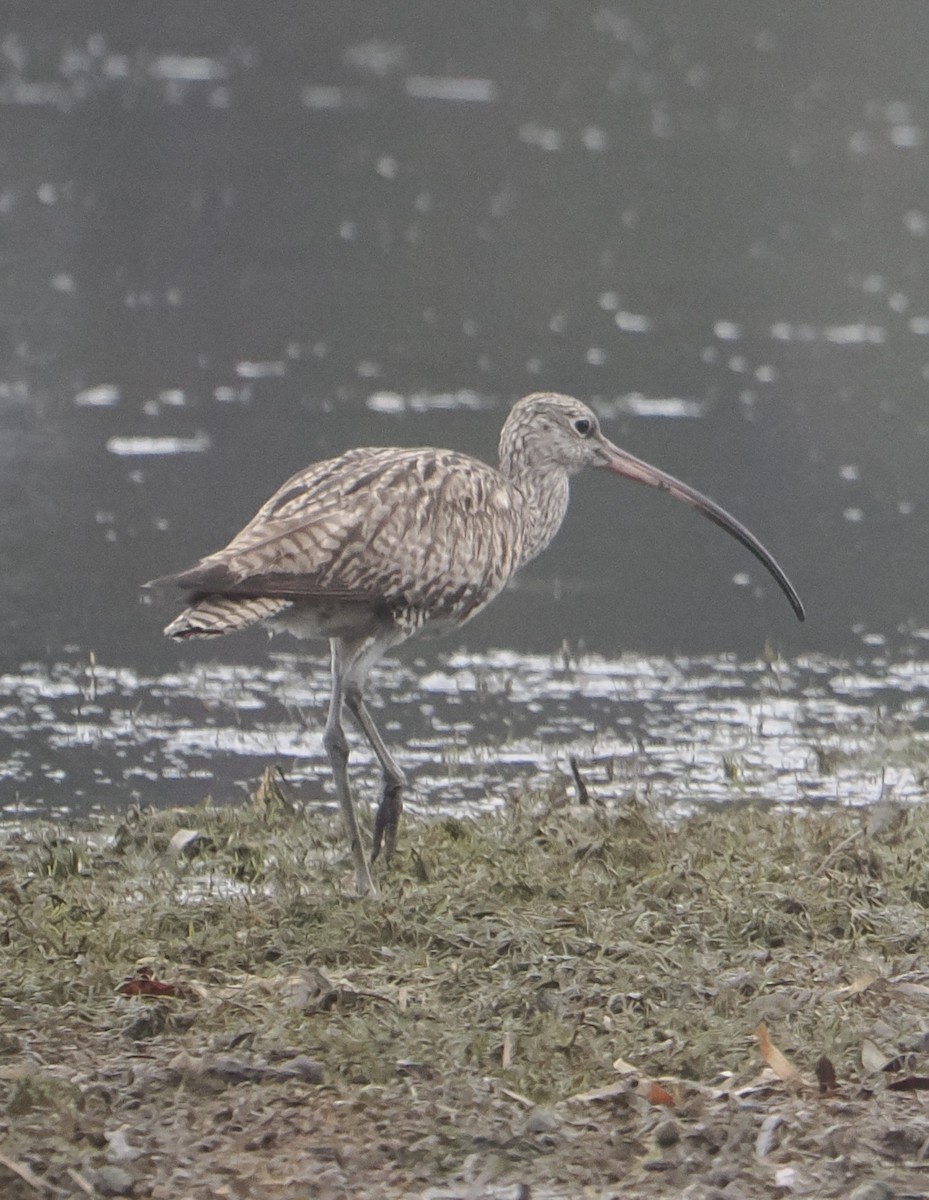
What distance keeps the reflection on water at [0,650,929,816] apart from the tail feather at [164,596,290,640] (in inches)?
57.7

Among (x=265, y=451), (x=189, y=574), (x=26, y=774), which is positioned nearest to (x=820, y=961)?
(x=189, y=574)

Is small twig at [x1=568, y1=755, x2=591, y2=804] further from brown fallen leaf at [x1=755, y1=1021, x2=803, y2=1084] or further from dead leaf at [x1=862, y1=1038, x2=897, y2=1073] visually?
dead leaf at [x1=862, y1=1038, x2=897, y2=1073]

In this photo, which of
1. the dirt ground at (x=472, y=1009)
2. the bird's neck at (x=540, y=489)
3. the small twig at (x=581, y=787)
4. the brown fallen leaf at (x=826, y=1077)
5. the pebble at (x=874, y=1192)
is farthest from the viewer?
the bird's neck at (x=540, y=489)

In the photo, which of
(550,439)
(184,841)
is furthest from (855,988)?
(550,439)

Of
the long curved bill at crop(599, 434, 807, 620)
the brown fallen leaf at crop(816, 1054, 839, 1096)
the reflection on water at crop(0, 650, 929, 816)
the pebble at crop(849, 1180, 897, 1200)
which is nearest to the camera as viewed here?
the pebble at crop(849, 1180, 897, 1200)

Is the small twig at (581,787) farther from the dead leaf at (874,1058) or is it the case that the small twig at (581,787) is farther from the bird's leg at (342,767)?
the dead leaf at (874,1058)

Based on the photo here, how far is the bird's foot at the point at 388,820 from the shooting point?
715 cm

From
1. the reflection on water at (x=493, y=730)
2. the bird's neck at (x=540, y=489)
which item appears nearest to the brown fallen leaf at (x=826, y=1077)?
the reflection on water at (x=493, y=730)

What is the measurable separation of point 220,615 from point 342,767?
2.33ft

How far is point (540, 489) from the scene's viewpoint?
8578 millimetres

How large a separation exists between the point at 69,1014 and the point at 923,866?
2.51m

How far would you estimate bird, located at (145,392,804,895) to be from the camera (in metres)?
6.80

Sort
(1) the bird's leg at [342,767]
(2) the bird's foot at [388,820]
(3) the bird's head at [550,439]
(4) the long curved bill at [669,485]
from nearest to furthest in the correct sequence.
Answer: (1) the bird's leg at [342,767]
(2) the bird's foot at [388,820]
(3) the bird's head at [550,439]
(4) the long curved bill at [669,485]

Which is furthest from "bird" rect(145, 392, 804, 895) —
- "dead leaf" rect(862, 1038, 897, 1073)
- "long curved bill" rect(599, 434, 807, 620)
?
"dead leaf" rect(862, 1038, 897, 1073)
